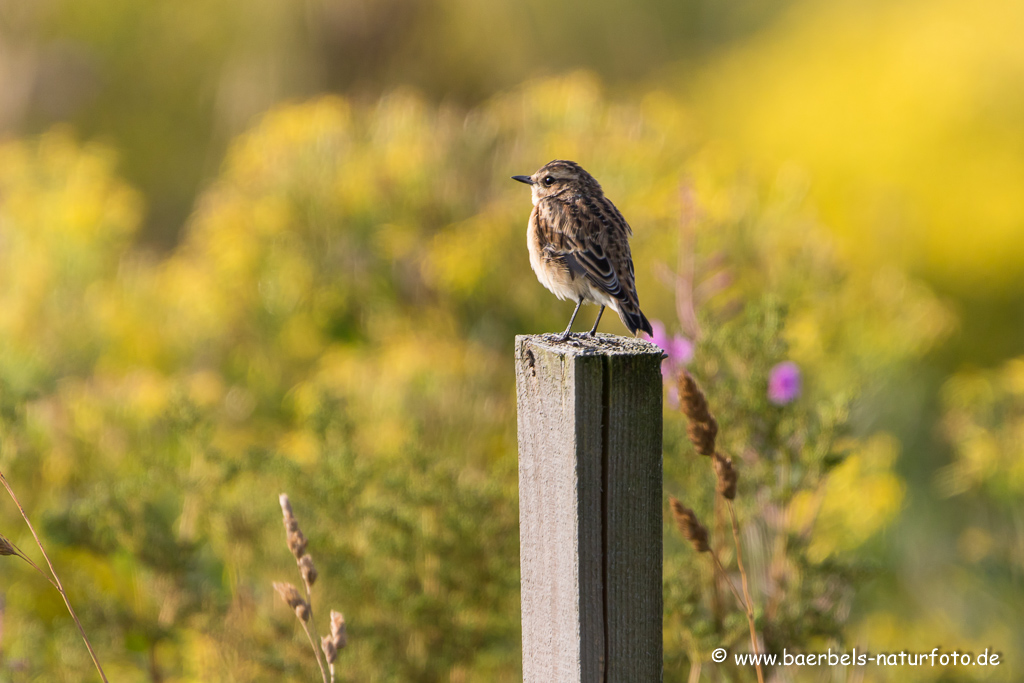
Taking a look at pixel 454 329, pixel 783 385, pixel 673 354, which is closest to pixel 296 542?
pixel 673 354

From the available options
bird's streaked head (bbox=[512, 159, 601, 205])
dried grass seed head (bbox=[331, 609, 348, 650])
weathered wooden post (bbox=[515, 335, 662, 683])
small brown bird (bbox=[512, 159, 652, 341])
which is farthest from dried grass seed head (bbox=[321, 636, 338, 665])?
bird's streaked head (bbox=[512, 159, 601, 205])

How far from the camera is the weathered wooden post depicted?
154 centimetres

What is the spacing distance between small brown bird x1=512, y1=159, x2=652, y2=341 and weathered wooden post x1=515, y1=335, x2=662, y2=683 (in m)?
0.78

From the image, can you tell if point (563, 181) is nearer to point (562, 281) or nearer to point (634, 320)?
point (562, 281)

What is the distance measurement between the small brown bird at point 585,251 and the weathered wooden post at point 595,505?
78 cm

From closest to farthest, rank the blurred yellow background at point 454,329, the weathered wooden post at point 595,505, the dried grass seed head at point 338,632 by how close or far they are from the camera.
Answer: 1. the weathered wooden post at point 595,505
2. the dried grass seed head at point 338,632
3. the blurred yellow background at point 454,329

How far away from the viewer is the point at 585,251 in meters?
2.48

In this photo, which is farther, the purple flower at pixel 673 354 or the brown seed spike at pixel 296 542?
the purple flower at pixel 673 354

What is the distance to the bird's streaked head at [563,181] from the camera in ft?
9.02


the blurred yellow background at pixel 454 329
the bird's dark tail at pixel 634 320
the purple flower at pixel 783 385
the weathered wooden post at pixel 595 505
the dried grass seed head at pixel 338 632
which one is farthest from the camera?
the blurred yellow background at pixel 454 329

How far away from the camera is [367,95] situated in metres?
8.29

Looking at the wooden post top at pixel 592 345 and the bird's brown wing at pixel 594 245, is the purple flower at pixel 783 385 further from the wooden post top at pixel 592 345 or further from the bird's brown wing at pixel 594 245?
the wooden post top at pixel 592 345

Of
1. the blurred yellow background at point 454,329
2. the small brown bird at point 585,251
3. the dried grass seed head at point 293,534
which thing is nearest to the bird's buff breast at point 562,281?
the small brown bird at point 585,251

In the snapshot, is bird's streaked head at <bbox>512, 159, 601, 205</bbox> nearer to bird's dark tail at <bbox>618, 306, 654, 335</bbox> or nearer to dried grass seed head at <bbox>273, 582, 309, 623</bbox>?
bird's dark tail at <bbox>618, 306, 654, 335</bbox>
